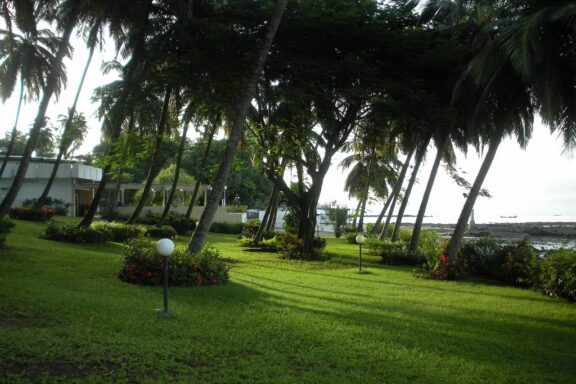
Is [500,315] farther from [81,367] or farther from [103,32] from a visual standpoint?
[103,32]

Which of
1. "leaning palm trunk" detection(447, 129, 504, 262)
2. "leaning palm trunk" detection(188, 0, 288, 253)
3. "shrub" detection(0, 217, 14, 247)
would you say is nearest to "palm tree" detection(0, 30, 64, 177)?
"shrub" detection(0, 217, 14, 247)

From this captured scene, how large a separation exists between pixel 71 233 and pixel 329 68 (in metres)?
10.2

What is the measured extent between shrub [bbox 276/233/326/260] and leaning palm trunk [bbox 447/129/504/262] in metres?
5.96

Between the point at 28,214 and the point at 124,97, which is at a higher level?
the point at 124,97

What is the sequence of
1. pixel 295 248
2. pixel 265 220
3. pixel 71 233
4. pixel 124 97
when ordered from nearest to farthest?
pixel 124 97 → pixel 71 233 → pixel 295 248 → pixel 265 220

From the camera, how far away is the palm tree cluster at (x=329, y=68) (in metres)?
11.7

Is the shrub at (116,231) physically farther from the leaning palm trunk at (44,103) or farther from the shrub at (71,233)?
the leaning palm trunk at (44,103)

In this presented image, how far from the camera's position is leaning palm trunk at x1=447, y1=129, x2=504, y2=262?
13305mm

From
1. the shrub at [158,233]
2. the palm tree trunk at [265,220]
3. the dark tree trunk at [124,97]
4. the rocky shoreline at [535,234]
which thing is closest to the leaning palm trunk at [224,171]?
the dark tree trunk at [124,97]

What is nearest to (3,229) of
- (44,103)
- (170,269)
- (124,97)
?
(44,103)

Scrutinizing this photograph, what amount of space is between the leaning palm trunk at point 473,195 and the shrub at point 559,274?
235 centimetres

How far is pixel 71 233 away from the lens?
1681 centimetres

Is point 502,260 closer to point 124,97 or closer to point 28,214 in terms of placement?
point 124,97

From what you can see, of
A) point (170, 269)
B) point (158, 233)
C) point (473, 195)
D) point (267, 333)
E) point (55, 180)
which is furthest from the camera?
point (55, 180)
